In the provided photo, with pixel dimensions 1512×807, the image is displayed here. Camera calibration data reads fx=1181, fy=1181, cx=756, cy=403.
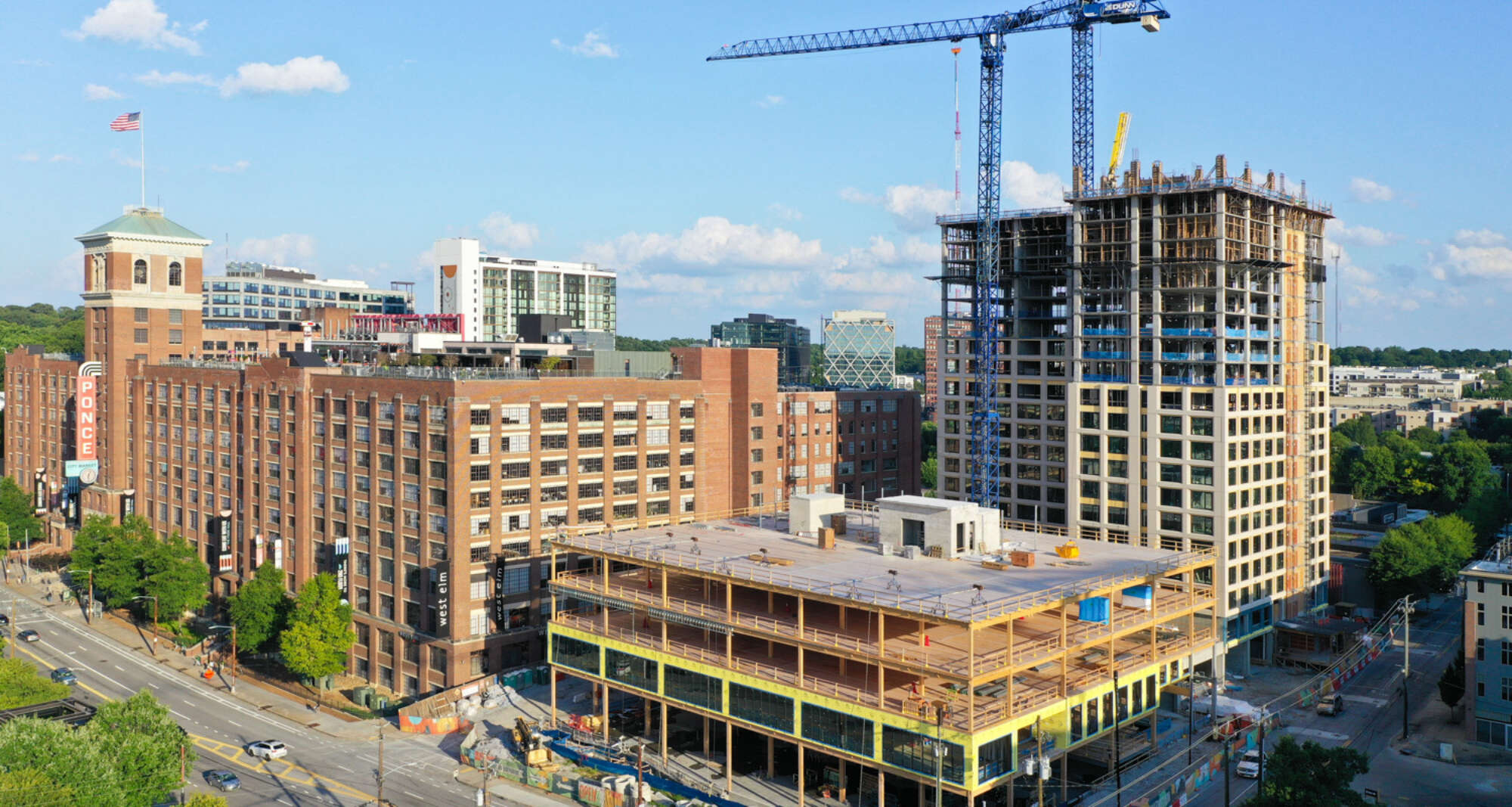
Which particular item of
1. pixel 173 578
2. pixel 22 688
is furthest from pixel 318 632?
pixel 173 578

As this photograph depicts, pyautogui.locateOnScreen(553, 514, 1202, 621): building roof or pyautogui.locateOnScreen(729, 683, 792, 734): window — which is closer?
pyautogui.locateOnScreen(553, 514, 1202, 621): building roof

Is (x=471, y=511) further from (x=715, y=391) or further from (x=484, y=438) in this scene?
(x=715, y=391)

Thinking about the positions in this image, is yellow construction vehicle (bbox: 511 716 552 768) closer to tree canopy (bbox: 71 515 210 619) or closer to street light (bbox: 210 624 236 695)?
street light (bbox: 210 624 236 695)

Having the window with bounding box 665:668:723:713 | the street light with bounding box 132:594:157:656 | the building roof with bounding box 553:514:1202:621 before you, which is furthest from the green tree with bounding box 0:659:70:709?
the window with bounding box 665:668:723:713

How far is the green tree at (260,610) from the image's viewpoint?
11669cm

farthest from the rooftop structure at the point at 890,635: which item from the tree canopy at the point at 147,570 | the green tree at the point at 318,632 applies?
the tree canopy at the point at 147,570

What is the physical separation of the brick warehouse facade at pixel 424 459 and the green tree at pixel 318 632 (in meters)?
4.55

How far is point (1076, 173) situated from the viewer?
12325 cm

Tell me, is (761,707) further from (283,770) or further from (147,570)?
(147,570)

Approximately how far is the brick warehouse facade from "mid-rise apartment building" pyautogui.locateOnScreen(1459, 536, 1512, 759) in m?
70.3

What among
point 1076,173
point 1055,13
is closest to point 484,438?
point 1076,173

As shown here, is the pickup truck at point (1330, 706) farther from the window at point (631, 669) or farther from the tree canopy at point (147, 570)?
the tree canopy at point (147, 570)

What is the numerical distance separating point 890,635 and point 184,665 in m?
81.5

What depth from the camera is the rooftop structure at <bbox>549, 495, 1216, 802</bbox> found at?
71.4 meters
